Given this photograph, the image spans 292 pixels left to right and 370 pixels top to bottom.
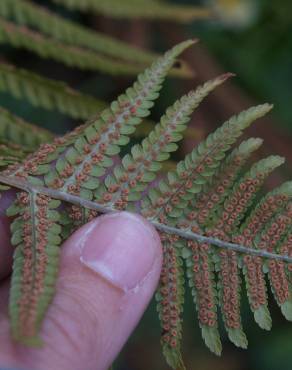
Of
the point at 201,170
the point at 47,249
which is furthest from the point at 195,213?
the point at 47,249

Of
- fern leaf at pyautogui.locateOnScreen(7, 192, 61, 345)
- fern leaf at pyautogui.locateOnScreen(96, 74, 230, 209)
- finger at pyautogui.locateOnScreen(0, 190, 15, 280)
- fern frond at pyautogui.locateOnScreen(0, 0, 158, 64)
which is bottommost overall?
finger at pyautogui.locateOnScreen(0, 190, 15, 280)

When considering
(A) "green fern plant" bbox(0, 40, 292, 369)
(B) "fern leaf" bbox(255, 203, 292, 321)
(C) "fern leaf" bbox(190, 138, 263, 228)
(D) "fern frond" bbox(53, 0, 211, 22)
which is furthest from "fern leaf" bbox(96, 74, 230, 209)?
(D) "fern frond" bbox(53, 0, 211, 22)

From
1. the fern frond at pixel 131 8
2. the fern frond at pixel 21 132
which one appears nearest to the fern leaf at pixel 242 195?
the fern frond at pixel 21 132

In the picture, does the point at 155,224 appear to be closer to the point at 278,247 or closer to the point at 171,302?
the point at 171,302

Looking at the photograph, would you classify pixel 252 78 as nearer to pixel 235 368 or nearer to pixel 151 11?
pixel 151 11

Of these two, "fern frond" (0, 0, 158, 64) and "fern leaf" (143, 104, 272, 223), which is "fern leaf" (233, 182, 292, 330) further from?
"fern frond" (0, 0, 158, 64)

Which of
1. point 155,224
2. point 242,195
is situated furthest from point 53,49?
point 242,195

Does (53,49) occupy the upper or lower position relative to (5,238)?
upper
